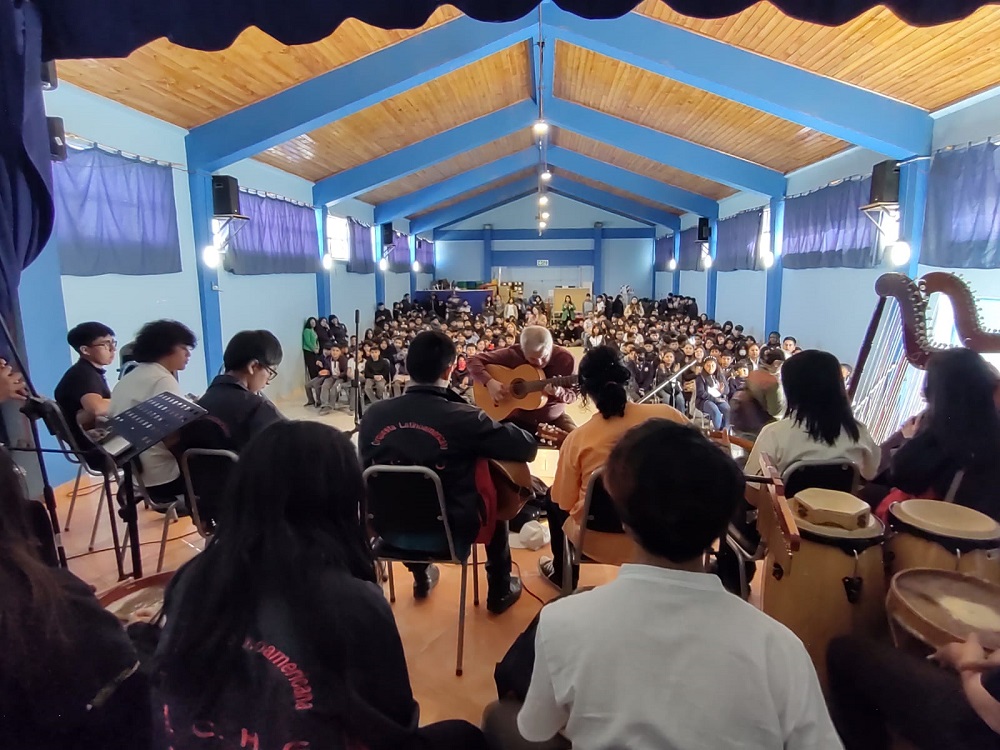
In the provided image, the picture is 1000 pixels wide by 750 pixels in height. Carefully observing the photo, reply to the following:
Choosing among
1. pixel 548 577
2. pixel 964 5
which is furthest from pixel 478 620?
pixel 964 5

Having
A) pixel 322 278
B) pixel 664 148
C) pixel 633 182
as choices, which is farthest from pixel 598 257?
pixel 322 278

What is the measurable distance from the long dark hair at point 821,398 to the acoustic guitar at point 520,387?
5.31ft

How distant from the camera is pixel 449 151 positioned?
8.05 m

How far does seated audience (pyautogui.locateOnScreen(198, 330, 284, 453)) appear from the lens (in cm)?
239

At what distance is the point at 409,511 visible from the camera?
2039 millimetres

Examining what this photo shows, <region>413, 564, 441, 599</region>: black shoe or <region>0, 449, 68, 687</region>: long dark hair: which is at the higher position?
<region>0, 449, 68, 687</region>: long dark hair

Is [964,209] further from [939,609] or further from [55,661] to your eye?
[55,661]

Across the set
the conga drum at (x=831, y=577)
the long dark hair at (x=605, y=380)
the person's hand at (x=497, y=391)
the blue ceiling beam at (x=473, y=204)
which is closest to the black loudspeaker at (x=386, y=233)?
the blue ceiling beam at (x=473, y=204)

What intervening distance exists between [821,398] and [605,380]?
2.47 ft

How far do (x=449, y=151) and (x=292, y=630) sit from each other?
7839 mm

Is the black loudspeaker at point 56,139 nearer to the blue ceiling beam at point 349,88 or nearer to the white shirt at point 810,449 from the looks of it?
the blue ceiling beam at point 349,88

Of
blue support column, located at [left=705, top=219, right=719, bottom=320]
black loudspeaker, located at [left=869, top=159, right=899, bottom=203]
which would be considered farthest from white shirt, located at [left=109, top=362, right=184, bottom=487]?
blue support column, located at [left=705, top=219, right=719, bottom=320]

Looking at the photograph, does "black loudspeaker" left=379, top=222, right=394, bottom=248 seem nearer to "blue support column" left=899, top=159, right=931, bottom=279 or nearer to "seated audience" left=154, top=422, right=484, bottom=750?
"blue support column" left=899, top=159, right=931, bottom=279

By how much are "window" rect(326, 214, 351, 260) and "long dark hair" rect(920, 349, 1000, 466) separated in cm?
824
